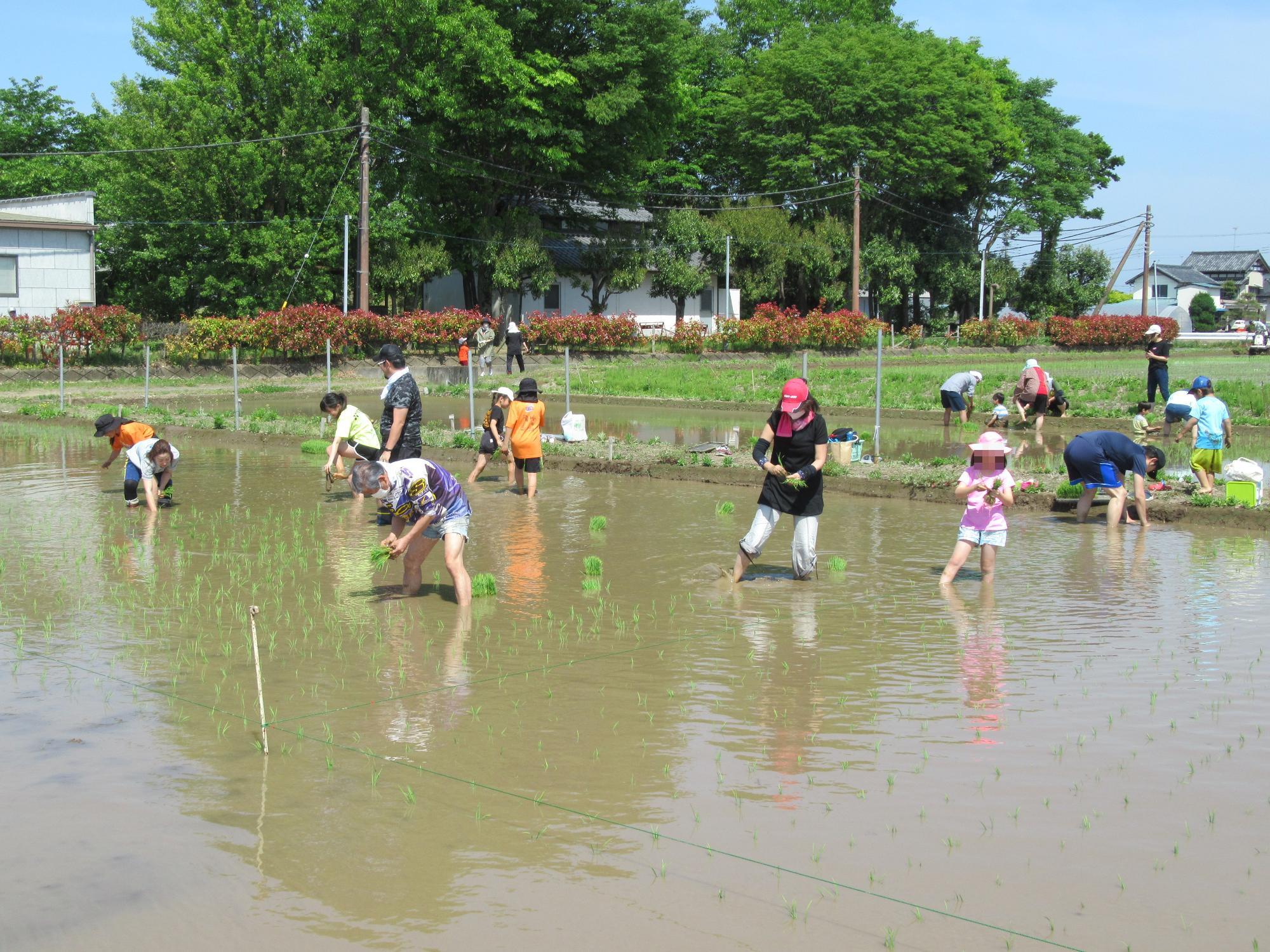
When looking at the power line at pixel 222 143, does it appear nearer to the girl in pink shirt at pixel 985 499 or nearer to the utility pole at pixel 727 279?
the utility pole at pixel 727 279

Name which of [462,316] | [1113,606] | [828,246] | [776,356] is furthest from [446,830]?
[828,246]

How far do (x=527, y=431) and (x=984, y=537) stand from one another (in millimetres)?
6120

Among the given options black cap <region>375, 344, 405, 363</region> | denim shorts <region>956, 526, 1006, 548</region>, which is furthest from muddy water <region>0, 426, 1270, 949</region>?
black cap <region>375, 344, 405, 363</region>

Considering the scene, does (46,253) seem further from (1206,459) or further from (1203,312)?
(1203,312)

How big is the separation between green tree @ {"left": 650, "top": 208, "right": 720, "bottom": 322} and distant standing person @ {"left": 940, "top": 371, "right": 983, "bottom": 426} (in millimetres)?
31298

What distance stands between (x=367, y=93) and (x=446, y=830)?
143ft

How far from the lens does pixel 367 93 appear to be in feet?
148

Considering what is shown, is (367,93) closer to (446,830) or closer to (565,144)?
(565,144)

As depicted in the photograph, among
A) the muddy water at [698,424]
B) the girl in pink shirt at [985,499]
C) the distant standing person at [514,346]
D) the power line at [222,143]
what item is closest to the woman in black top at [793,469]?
the girl in pink shirt at [985,499]

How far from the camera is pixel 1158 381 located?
22594mm

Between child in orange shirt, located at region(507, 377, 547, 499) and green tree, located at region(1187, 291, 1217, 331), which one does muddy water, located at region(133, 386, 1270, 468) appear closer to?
child in orange shirt, located at region(507, 377, 547, 499)

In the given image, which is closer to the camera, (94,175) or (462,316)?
(462,316)

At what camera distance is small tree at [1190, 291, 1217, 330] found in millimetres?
98938

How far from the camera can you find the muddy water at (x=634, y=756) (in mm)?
4602
